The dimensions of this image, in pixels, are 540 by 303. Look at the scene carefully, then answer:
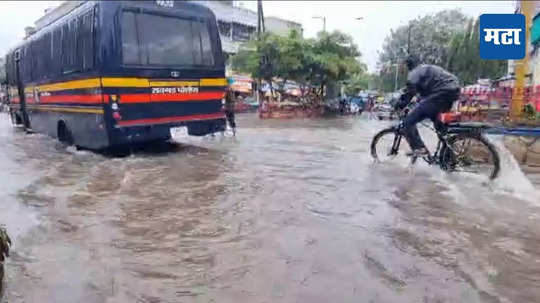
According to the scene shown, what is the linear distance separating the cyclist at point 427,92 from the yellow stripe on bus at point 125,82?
450cm

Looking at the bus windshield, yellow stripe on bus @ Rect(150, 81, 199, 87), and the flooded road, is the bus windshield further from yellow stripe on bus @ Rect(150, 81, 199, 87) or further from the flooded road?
the flooded road

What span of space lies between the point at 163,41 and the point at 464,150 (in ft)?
18.1

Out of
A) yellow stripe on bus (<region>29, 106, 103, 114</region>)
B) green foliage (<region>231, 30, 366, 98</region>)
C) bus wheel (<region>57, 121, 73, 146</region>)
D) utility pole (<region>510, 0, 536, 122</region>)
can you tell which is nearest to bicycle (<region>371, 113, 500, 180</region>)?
utility pole (<region>510, 0, 536, 122</region>)

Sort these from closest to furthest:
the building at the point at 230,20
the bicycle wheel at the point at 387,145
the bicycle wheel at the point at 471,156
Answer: the bicycle wheel at the point at 471,156 < the bicycle wheel at the point at 387,145 < the building at the point at 230,20

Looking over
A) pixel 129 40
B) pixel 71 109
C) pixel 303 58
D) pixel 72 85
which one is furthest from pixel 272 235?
pixel 303 58

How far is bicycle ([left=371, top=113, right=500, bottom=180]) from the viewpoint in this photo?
674cm

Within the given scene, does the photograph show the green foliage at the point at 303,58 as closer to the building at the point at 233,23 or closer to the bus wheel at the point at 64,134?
the building at the point at 233,23

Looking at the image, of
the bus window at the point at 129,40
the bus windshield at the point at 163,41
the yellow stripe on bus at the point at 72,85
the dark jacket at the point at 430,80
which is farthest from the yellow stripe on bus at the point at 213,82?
the dark jacket at the point at 430,80

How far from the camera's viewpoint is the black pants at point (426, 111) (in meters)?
7.08

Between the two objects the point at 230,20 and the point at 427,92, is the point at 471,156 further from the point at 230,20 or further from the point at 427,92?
the point at 230,20

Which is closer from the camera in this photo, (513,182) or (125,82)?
(513,182)

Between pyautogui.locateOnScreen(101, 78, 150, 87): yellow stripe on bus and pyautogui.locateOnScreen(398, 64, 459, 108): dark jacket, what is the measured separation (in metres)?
4.57

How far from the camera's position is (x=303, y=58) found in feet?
92.1

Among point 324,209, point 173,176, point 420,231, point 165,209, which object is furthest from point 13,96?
point 420,231
